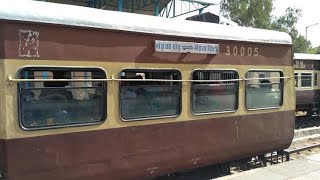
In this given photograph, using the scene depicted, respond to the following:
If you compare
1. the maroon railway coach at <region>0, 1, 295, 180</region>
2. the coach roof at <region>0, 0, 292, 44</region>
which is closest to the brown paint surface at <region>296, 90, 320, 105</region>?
the maroon railway coach at <region>0, 1, 295, 180</region>

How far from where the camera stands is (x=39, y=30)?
439 centimetres

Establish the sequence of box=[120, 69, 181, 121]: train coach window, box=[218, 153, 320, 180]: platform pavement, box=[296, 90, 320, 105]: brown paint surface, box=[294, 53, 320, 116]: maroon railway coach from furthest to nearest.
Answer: box=[296, 90, 320, 105]: brown paint surface < box=[294, 53, 320, 116]: maroon railway coach < box=[218, 153, 320, 180]: platform pavement < box=[120, 69, 181, 121]: train coach window

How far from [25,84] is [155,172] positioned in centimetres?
218

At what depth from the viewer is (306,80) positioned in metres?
16.0

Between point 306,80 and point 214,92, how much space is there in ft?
36.2

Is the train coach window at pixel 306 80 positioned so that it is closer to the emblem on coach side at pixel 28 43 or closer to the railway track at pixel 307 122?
the railway track at pixel 307 122

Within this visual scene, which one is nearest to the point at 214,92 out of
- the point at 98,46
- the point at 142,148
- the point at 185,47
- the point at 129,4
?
the point at 185,47

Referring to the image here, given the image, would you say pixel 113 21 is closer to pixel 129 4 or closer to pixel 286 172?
pixel 286 172

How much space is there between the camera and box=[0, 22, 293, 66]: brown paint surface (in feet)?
13.9

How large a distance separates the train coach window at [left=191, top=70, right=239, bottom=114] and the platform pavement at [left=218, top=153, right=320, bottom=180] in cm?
112

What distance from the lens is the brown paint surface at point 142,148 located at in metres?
4.38

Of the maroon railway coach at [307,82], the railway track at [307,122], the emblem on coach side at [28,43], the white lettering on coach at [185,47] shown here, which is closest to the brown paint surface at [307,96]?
the maroon railway coach at [307,82]

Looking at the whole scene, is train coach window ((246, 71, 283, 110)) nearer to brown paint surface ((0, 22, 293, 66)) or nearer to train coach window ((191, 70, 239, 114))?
train coach window ((191, 70, 239, 114))

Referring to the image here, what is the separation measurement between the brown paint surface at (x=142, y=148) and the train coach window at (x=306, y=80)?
915 centimetres
